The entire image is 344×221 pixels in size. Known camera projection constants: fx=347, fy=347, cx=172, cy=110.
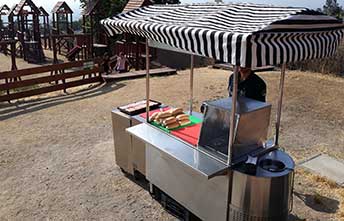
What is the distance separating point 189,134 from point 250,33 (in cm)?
203

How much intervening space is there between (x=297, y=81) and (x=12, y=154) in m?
8.34

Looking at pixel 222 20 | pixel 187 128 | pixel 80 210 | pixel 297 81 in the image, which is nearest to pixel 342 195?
pixel 187 128

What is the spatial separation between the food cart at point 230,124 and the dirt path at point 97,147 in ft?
2.63

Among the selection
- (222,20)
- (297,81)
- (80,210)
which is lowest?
(80,210)

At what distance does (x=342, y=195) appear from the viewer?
4797mm

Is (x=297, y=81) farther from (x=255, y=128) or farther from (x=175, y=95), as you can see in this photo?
(x=255, y=128)

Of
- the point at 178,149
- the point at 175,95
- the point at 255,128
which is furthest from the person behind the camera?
the point at 175,95

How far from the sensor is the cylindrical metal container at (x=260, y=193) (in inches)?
133

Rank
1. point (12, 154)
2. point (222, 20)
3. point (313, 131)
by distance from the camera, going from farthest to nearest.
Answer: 1. point (313, 131)
2. point (12, 154)
3. point (222, 20)

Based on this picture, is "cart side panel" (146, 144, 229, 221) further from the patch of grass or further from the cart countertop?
the patch of grass

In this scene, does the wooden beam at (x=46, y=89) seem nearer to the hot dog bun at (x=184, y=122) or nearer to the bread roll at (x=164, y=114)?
the bread roll at (x=164, y=114)

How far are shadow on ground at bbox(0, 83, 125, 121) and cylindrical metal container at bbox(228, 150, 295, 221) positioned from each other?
653 centimetres

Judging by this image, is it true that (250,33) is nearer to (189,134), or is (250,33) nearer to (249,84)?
(249,84)

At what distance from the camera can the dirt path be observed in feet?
15.0
